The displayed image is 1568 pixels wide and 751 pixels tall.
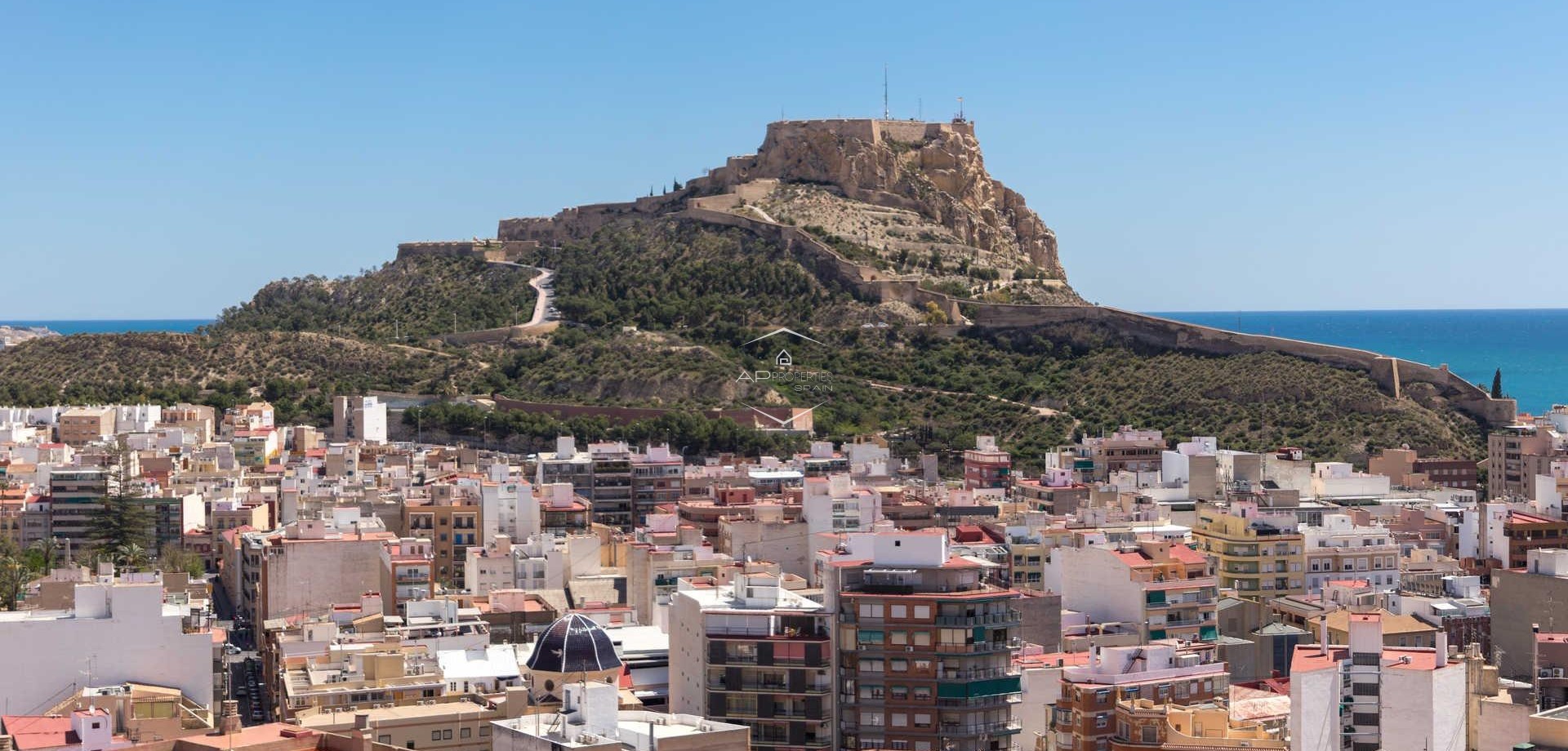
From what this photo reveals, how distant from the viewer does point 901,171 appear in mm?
80938

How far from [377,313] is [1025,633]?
58859 mm

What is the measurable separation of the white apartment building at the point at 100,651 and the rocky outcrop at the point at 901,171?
58716 mm

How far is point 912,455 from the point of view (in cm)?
5531

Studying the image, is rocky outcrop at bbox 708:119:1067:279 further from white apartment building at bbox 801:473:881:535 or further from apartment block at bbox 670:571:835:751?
apartment block at bbox 670:571:835:751

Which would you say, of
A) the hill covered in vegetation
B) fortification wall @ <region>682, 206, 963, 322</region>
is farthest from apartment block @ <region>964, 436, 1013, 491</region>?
the hill covered in vegetation

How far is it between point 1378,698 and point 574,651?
786cm

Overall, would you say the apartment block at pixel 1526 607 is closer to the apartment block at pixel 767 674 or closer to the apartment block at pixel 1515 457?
the apartment block at pixel 767 674

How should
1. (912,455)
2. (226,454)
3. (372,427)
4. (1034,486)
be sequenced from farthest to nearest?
(372,427) < (912,455) < (226,454) < (1034,486)

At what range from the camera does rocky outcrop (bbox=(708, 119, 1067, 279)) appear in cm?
8000

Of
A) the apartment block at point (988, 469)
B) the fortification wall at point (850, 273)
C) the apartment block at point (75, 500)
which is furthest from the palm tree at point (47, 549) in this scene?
the fortification wall at point (850, 273)

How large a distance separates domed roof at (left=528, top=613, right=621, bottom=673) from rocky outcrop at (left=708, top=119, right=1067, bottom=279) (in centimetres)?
5836

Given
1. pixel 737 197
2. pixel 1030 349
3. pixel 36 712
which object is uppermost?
pixel 737 197

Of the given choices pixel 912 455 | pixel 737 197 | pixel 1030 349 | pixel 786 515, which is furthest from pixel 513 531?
pixel 737 197

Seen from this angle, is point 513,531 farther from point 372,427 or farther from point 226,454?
Answer: point 372,427
